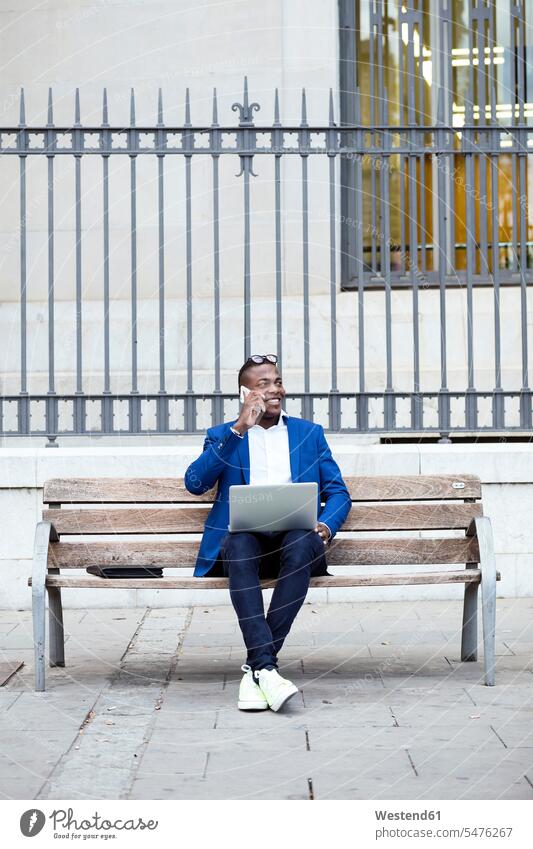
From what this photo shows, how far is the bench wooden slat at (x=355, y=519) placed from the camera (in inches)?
227

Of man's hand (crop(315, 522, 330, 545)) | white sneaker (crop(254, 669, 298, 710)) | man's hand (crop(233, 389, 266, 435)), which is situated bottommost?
white sneaker (crop(254, 669, 298, 710))

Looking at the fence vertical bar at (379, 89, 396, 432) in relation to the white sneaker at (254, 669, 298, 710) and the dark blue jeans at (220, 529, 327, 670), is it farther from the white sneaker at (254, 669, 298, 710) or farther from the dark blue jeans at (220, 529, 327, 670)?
the white sneaker at (254, 669, 298, 710)

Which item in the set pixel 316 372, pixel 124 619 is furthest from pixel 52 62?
pixel 124 619

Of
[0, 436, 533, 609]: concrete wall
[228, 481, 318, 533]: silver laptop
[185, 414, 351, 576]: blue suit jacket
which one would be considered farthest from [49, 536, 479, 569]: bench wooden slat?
[0, 436, 533, 609]: concrete wall

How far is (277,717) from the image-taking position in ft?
15.9

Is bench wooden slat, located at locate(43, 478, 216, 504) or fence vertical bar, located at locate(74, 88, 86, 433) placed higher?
fence vertical bar, located at locate(74, 88, 86, 433)

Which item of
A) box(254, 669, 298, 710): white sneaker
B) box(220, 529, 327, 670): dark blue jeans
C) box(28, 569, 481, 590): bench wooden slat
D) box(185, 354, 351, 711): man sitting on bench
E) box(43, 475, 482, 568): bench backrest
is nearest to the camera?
box(254, 669, 298, 710): white sneaker

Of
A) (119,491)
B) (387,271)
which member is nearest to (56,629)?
(119,491)

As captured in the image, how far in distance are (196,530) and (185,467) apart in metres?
1.61

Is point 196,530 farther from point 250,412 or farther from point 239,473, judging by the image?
point 250,412

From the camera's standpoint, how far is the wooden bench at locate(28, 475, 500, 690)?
5539mm

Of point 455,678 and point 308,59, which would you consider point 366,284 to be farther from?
point 455,678

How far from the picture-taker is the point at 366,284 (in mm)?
11000
